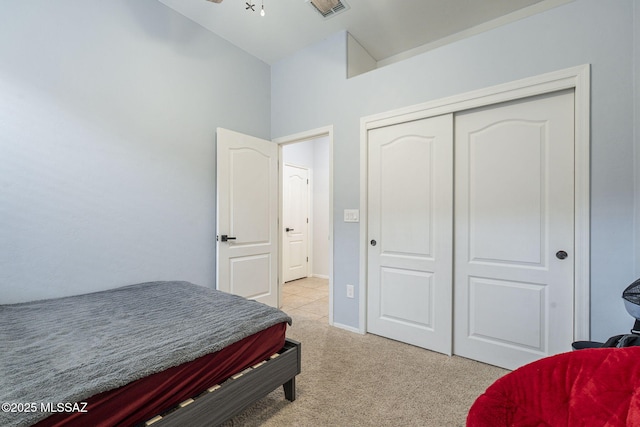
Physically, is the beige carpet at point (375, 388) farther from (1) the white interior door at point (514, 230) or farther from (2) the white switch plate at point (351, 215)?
(2) the white switch plate at point (351, 215)

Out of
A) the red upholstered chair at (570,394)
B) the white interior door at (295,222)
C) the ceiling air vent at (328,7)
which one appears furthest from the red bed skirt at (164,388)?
the white interior door at (295,222)

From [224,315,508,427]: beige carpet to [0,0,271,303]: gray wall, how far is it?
1510 mm

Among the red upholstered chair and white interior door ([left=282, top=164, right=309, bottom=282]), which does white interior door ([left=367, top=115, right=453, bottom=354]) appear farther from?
white interior door ([left=282, top=164, right=309, bottom=282])

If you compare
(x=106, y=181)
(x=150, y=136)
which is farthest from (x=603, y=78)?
(x=106, y=181)

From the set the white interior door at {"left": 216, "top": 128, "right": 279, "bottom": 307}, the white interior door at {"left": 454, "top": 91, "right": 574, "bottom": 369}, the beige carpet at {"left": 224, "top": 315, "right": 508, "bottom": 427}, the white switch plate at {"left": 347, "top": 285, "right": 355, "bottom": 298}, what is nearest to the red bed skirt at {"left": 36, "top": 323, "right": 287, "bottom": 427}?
the beige carpet at {"left": 224, "top": 315, "right": 508, "bottom": 427}

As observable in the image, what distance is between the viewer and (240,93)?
3.16 metres

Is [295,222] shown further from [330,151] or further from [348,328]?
[348,328]

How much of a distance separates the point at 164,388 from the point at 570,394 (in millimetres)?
1461

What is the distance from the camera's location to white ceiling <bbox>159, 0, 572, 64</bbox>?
8.23 ft

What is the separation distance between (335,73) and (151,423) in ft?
10.1

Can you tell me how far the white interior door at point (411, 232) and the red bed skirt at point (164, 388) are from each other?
4.57 ft

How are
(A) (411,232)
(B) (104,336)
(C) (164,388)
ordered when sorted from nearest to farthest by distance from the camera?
(C) (164,388)
(B) (104,336)
(A) (411,232)

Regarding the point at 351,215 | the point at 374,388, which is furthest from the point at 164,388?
the point at 351,215

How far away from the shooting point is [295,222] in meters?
5.11
